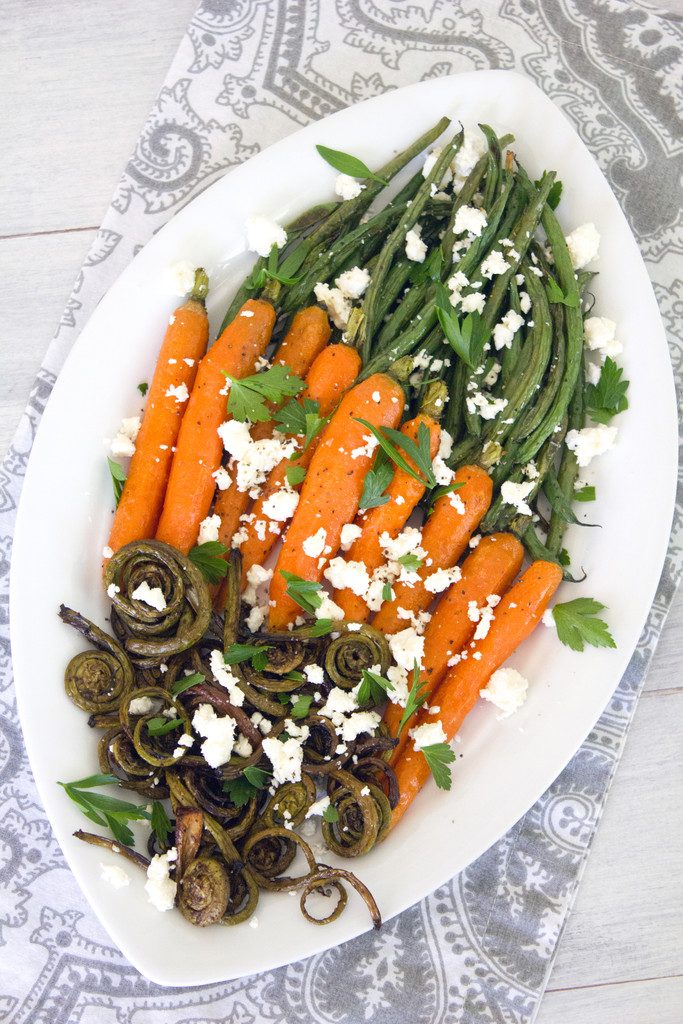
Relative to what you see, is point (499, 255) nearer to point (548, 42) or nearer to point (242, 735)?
point (548, 42)

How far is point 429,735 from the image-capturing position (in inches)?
75.4

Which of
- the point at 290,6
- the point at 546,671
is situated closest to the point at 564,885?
the point at 546,671

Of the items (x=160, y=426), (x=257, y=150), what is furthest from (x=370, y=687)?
(x=257, y=150)

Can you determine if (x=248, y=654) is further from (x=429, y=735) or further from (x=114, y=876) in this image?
(x=114, y=876)

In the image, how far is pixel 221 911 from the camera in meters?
1.82

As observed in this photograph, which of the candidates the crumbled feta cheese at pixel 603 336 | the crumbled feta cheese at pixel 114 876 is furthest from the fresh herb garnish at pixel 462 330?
the crumbled feta cheese at pixel 114 876

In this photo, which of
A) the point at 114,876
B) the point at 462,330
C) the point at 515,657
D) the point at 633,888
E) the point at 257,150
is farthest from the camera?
the point at 257,150

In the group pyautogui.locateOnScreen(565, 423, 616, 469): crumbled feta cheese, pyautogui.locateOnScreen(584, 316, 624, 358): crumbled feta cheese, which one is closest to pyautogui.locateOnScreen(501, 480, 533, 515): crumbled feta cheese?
pyautogui.locateOnScreen(565, 423, 616, 469): crumbled feta cheese

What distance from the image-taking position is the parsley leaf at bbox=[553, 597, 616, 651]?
1938mm

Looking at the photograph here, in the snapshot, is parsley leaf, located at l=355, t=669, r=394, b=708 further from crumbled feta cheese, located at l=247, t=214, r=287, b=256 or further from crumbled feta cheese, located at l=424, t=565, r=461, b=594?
crumbled feta cheese, located at l=247, t=214, r=287, b=256

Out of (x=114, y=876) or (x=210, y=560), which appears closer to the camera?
(x=114, y=876)

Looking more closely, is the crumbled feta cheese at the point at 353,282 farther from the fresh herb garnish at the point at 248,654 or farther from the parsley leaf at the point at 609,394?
the fresh herb garnish at the point at 248,654

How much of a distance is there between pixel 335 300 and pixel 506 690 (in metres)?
1.00

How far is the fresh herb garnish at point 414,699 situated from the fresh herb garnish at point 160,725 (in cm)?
50
